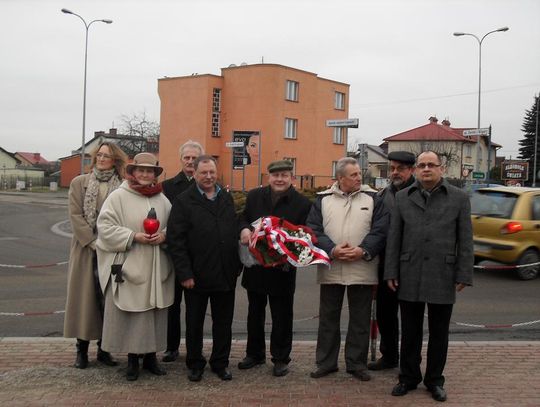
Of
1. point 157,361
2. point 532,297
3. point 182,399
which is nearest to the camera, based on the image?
point 182,399

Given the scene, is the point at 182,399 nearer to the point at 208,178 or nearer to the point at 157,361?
the point at 157,361

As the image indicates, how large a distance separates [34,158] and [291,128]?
10569 centimetres

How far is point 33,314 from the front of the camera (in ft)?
26.2

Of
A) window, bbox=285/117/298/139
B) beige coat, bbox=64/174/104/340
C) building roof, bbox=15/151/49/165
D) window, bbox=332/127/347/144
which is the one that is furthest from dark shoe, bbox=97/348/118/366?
building roof, bbox=15/151/49/165

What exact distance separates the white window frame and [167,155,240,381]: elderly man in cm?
3724

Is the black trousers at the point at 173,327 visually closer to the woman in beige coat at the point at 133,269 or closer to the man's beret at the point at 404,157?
the woman in beige coat at the point at 133,269

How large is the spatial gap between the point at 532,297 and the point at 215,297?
6.49 meters

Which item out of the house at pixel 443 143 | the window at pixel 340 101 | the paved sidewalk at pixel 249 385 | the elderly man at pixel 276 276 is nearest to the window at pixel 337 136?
the window at pixel 340 101

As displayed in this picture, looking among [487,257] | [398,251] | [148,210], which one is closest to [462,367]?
[398,251]

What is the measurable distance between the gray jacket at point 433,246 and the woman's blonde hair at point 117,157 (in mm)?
2608

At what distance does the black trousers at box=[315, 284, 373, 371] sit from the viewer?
213 inches

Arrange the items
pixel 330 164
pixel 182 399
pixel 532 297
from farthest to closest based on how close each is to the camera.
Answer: pixel 330 164 < pixel 532 297 < pixel 182 399

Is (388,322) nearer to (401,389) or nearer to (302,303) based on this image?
(401,389)

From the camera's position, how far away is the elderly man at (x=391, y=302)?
5625mm
